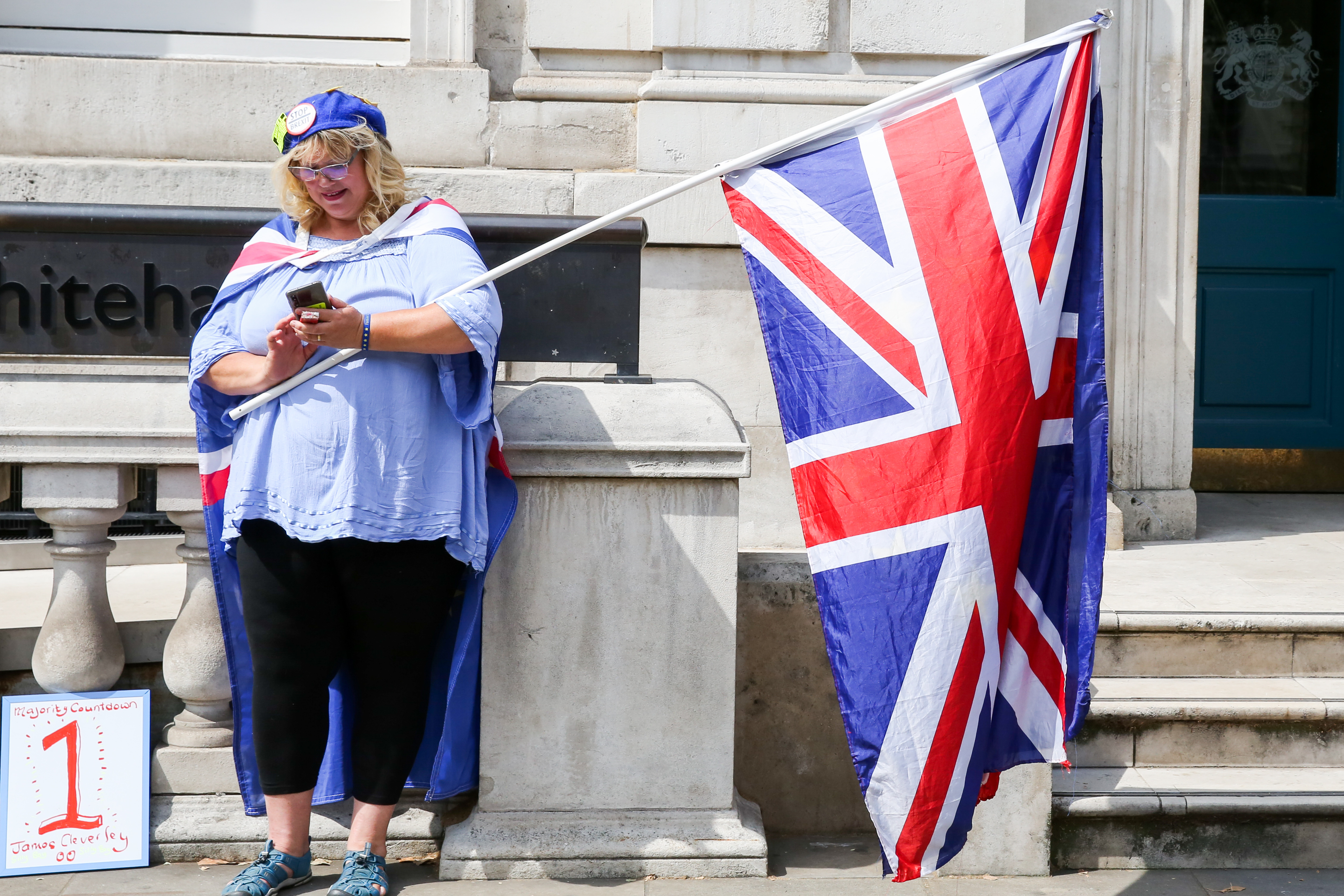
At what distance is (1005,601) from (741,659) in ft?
3.16

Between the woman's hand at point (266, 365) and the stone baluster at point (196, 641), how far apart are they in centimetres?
52

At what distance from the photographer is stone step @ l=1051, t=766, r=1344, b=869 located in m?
3.17

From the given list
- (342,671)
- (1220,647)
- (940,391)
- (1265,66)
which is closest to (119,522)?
(342,671)

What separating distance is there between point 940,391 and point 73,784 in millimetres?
2394

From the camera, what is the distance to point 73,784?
302 centimetres

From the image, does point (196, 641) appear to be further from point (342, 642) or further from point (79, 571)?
point (342, 642)

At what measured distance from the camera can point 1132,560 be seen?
510cm

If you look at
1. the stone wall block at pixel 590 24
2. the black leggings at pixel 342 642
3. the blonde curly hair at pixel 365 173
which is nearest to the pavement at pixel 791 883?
the black leggings at pixel 342 642

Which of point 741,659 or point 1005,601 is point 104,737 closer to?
point 741,659

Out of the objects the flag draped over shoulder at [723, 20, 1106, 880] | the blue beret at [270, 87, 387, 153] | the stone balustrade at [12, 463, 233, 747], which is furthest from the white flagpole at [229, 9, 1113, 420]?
the stone balustrade at [12, 463, 233, 747]

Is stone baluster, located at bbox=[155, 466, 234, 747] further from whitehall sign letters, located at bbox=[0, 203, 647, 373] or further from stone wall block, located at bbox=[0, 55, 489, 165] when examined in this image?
stone wall block, located at bbox=[0, 55, 489, 165]

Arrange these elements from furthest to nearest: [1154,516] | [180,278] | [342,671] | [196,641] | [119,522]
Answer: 1. [119,522]
2. [1154,516]
3. [180,278]
4. [196,641]
5. [342,671]

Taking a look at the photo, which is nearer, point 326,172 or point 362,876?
point 326,172

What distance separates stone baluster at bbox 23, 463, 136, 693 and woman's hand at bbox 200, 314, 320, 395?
60 cm
